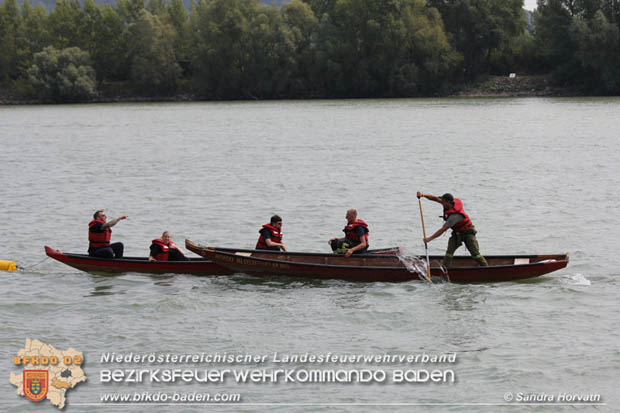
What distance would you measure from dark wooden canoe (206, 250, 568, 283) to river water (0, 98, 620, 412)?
25 cm

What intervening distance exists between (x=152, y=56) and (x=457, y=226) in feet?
332

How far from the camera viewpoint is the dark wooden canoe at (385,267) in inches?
700

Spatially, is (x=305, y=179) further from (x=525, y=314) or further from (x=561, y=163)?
(x=525, y=314)

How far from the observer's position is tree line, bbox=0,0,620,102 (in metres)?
92.5

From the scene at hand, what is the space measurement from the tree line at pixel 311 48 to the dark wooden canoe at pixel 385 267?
7543cm

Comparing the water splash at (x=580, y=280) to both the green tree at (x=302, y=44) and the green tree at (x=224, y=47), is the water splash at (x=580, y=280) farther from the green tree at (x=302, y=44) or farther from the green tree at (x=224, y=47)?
the green tree at (x=224, y=47)

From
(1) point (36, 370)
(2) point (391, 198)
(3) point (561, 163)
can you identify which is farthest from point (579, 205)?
(1) point (36, 370)

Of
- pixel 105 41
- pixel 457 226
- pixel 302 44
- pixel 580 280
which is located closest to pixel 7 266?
pixel 457 226

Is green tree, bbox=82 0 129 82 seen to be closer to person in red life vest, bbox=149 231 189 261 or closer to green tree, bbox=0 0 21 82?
green tree, bbox=0 0 21 82

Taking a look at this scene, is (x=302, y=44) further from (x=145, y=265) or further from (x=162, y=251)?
(x=145, y=265)

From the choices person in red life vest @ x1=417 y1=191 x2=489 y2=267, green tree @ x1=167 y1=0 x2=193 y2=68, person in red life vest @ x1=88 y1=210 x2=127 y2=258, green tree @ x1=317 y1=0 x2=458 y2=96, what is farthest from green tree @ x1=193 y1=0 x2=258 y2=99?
person in red life vest @ x1=417 y1=191 x2=489 y2=267

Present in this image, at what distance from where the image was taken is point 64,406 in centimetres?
1243

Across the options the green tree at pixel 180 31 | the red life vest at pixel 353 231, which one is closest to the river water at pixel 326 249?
the red life vest at pixel 353 231

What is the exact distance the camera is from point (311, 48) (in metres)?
105
